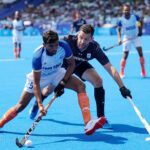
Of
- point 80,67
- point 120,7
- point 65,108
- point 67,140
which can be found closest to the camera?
point 67,140

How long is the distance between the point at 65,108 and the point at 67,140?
174 cm

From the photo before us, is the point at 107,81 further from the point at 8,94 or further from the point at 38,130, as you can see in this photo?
the point at 38,130

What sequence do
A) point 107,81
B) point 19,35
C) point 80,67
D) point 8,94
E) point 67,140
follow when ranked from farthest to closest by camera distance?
point 19,35 < point 107,81 < point 8,94 < point 80,67 < point 67,140

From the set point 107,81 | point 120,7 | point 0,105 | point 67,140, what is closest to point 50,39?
point 67,140

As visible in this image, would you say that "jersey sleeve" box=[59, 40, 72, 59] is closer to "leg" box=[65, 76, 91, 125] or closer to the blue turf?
"leg" box=[65, 76, 91, 125]

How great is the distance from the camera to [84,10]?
3158cm

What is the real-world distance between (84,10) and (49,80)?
27833 mm

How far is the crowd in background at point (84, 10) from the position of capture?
93.1 feet

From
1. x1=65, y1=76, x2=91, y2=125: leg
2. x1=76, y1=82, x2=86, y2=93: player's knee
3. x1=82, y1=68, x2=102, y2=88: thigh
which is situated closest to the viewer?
x1=65, y1=76, x2=91, y2=125: leg

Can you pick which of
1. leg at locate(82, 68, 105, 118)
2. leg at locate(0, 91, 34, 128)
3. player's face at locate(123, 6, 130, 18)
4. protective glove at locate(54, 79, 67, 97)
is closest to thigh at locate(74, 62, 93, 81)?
leg at locate(82, 68, 105, 118)

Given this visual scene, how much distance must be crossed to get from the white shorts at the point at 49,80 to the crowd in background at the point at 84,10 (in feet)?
71.7

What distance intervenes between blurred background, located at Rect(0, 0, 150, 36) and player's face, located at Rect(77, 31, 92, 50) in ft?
68.2

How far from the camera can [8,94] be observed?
23.7 feet

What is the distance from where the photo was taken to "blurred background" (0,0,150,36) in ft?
88.7
